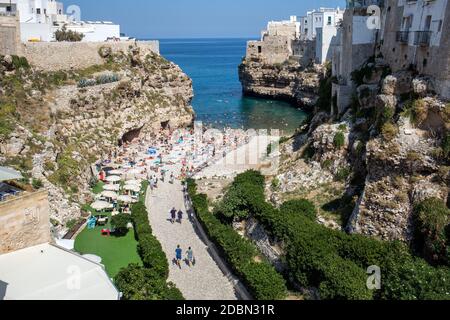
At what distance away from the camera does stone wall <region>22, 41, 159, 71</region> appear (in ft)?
131

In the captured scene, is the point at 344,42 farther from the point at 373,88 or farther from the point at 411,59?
the point at 411,59

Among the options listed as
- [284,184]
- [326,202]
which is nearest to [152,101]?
[284,184]

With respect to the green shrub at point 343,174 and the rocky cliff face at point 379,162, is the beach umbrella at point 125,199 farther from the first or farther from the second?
the green shrub at point 343,174

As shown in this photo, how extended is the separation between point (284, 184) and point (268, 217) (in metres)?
5.87

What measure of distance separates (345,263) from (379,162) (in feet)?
16.9

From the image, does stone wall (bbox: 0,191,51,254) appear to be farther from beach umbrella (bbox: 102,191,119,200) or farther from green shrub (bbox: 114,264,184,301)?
beach umbrella (bbox: 102,191,119,200)

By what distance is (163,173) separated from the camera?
112ft

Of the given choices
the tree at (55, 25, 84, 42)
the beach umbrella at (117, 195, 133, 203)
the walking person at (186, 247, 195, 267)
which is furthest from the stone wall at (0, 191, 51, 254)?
the tree at (55, 25, 84, 42)

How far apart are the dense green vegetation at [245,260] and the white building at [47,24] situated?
30132 millimetres

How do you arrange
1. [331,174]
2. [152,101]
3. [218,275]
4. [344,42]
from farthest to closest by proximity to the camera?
[152,101] < [344,42] < [331,174] < [218,275]

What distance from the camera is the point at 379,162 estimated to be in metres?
19.4

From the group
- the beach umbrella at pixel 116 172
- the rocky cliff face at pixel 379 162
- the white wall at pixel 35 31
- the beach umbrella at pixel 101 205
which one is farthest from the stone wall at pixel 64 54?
the rocky cliff face at pixel 379 162

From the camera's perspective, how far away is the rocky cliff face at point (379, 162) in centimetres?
1825

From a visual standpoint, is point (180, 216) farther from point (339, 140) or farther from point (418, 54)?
point (418, 54)
